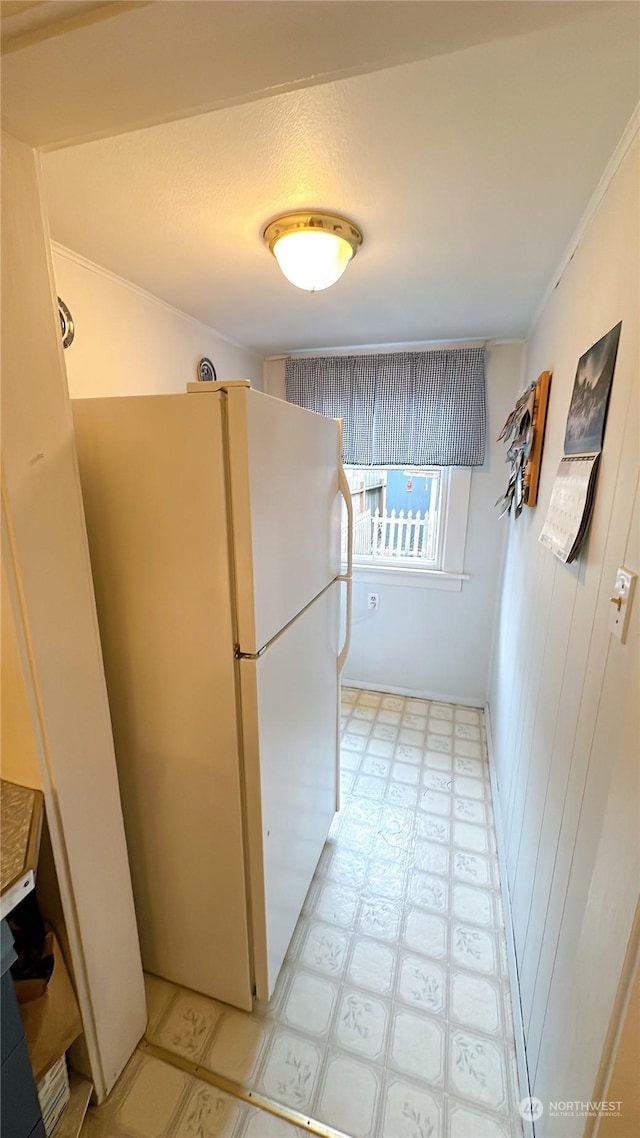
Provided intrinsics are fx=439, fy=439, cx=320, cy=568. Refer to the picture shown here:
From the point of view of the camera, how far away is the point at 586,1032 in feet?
2.49

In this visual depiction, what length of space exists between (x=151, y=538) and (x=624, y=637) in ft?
3.16

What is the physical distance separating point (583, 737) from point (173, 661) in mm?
941

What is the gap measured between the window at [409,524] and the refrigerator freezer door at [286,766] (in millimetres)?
1261

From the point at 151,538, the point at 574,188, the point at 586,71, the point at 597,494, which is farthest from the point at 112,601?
the point at 574,188

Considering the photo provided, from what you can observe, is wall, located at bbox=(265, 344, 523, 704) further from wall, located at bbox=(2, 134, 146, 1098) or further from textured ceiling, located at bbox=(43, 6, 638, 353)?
wall, located at bbox=(2, 134, 146, 1098)

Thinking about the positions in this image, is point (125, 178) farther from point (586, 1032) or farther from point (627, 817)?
point (586, 1032)

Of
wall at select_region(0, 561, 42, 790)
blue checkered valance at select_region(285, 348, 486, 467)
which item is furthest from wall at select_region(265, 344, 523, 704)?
wall at select_region(0, 561, 42, 790)

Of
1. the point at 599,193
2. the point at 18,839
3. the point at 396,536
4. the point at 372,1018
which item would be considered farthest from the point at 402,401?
the point at 372,1018

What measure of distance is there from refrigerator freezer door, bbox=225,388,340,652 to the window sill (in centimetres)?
149

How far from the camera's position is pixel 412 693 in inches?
120

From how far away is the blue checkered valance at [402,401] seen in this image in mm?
2475

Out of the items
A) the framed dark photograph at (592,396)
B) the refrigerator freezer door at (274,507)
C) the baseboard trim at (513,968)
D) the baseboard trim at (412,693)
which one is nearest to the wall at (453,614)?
the baseboard trim at (412,693)

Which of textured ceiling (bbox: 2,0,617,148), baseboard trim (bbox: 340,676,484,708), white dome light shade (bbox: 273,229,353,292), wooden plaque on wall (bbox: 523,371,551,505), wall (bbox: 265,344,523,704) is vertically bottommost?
baseboard trim (bbox: 340,676,484,708)

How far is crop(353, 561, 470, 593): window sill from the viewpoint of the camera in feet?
9.12
